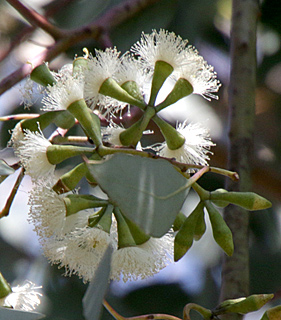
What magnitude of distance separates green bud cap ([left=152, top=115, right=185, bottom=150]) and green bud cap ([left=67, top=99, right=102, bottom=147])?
13 centimetres

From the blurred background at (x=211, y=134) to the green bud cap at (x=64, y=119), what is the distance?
33.6 inches

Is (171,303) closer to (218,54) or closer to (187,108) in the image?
(187,108)

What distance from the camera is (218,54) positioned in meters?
1.95

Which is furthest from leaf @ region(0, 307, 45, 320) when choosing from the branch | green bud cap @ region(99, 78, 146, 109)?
the branch

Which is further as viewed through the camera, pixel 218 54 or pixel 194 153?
pixel 218 54

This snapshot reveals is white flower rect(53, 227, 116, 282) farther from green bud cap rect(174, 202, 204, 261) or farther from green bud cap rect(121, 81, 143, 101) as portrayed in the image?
green bud cap rect(121, 81, 143, 101)

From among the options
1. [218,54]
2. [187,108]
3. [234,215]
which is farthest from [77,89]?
[218,54]

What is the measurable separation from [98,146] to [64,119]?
19 cm

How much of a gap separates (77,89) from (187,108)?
3.58 ft

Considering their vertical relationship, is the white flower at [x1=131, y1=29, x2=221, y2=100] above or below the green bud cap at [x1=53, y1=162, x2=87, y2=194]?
above

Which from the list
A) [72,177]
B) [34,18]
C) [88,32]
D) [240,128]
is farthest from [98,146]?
[88,32]

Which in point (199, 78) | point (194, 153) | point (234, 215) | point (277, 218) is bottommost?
point (277, 218)

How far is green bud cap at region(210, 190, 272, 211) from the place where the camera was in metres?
0.73

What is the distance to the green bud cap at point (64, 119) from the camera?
86 cm
